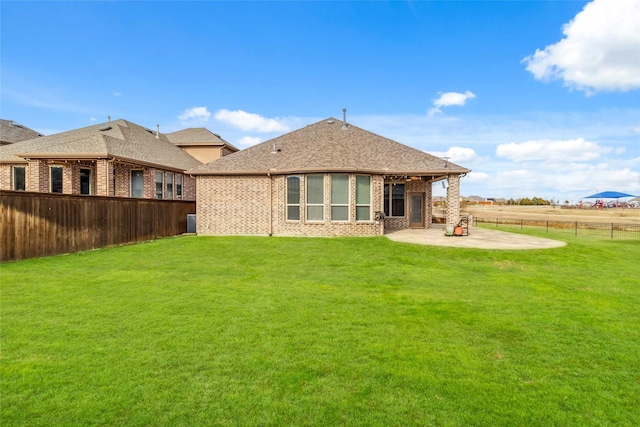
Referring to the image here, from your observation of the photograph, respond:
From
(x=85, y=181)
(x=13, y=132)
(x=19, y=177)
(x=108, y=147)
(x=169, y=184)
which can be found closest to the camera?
(x=108, y=147)

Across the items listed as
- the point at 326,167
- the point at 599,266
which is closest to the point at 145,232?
the point at 326,167

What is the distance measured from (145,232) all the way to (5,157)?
44.1 feet

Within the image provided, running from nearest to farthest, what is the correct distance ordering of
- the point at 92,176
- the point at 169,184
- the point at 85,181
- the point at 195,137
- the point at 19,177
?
the point at 85,181, the point at 92,176, the point at 19,177, the point at 169,184, the point at 195,137

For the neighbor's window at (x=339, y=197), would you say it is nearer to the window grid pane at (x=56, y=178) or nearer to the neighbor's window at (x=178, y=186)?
the neighbor's window at (x=178, y=186)

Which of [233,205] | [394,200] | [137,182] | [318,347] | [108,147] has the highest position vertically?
[108,147]

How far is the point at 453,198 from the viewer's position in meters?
17.0

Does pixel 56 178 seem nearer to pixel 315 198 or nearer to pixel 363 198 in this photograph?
pixel 315 198

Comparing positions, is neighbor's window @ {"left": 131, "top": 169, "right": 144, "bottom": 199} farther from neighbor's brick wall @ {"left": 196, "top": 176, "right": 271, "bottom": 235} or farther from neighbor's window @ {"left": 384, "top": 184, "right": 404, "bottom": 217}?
neighbor's window @ {"left": 384, "top": 184, "right": 404, "bottom": 217}

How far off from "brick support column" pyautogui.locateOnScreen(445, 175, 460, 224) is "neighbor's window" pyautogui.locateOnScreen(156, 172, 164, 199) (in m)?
17.4

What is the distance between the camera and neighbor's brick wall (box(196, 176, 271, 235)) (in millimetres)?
17031

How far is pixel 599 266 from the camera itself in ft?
32.3

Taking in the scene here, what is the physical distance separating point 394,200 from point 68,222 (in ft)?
51.1

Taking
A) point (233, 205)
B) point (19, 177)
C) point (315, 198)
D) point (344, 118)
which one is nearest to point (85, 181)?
point (19, 177)

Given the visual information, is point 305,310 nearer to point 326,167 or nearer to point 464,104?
point 326,167
